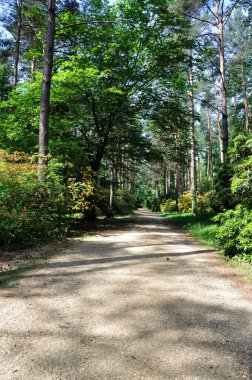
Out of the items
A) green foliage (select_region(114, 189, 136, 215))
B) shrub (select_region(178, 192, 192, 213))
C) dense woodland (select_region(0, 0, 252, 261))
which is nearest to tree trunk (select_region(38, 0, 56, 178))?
dense woodland (select_region(0, 0, 252, 261))

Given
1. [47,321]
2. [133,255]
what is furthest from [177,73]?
[47,321]

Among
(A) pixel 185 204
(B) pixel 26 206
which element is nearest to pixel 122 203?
(A) pixel 185 204

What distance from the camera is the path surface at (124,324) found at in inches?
94.2

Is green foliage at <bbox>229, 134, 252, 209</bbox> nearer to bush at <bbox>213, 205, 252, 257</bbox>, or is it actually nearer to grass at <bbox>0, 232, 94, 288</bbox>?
bush at <bbox>213, 205, 252, 257</bbox>

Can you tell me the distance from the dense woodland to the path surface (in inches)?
84.8

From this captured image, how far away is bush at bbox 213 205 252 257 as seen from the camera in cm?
596

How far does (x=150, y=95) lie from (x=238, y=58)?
16159 millimetres

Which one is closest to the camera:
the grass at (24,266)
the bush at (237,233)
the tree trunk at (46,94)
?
the grass at (24,266)

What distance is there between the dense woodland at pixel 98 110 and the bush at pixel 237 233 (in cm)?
2

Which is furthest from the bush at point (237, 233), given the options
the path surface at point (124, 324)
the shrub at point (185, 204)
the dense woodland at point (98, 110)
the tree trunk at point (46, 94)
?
the shrub at point (185, 204)

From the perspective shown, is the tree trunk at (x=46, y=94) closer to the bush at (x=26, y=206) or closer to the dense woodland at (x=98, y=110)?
the dense woodland at (x=98, y=110)

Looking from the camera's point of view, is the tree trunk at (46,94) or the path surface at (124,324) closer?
the path surface at (124,324)

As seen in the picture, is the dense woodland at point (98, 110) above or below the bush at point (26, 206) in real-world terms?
above

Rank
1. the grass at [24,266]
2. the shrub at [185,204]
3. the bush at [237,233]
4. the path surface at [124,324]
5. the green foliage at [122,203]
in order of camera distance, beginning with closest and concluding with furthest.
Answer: the path surface at [124,324]
the grass at [24,266]
the bush at [237,233]
the shrub at [185,204]
the green foliage at [122,203]
